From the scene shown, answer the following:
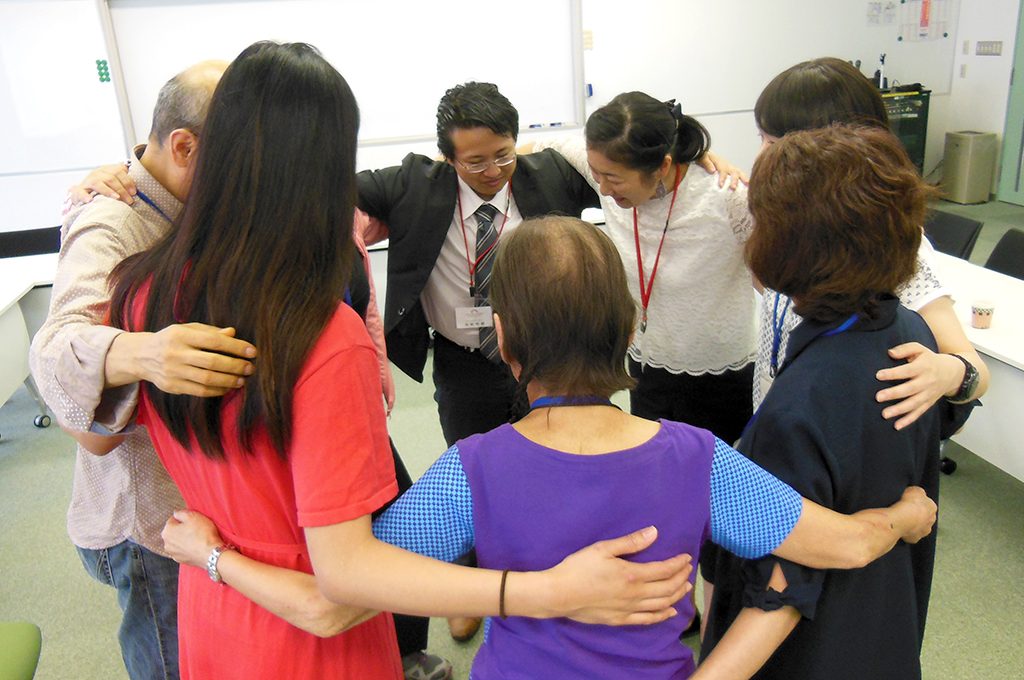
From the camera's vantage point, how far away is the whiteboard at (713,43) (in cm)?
554

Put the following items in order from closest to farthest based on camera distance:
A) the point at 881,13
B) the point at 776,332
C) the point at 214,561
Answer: the point at 214,561
the point at 776,332
the point at 881,13

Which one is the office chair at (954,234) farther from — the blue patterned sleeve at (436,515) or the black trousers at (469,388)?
the blue patterned sleeve at (436,515)

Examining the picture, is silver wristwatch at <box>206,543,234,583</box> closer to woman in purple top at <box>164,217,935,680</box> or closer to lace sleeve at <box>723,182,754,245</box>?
woman in purple top at <box>164,217,935,680</box>

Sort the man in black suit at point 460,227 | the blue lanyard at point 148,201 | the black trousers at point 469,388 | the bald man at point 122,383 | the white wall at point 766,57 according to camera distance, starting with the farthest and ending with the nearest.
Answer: the white wall at point 766,57 < the black trousers at point 469,388 < the man in black suit at point 460,227 < the blue lanyard at point 148,201 < the bald man at point 122,383

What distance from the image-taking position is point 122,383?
98cm

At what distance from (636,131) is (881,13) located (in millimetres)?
5935

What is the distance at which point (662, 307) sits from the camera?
2.02 metres

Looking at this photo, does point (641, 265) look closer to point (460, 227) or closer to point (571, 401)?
point (460, 227)

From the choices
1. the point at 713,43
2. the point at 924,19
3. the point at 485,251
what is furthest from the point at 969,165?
the point at 485,251

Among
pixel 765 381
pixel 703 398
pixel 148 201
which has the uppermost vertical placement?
pixel 148 201

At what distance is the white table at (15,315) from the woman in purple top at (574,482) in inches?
117

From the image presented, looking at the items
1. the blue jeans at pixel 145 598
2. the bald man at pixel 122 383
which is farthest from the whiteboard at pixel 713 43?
the blue jeans at pixel 145 598

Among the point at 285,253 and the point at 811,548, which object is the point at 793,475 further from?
the point at 285,253

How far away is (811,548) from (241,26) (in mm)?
4996
